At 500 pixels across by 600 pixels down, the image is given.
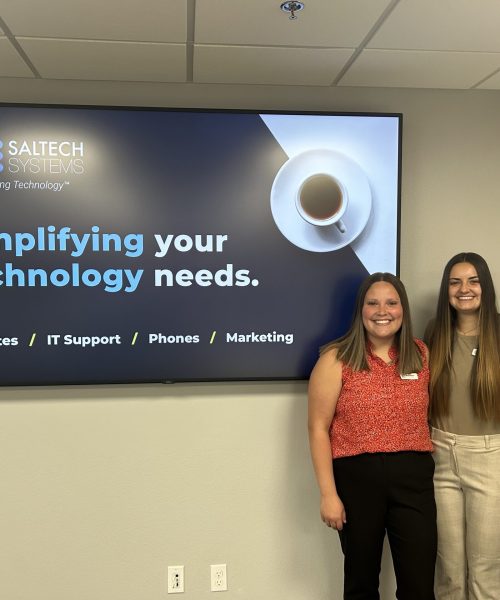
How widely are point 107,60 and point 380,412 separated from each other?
65.4 inches

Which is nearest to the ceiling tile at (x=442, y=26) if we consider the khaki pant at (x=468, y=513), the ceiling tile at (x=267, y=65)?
the ceiling tile at (x=267, y=65)

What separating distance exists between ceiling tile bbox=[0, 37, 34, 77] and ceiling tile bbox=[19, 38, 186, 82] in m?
0.05

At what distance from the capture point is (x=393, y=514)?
201 centimetres

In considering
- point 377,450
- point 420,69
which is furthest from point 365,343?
point 420,69

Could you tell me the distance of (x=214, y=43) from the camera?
1966mm

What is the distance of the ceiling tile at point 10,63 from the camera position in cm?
197

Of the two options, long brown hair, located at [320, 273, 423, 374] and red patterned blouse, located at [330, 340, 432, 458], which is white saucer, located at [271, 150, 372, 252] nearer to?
long brown hair, located at [320, 273, 423, 374]

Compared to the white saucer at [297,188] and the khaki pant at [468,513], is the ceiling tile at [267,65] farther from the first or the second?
the khaki pant at [468,513]

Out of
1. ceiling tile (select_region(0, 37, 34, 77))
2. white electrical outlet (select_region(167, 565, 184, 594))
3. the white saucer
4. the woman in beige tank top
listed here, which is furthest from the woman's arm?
ceiling tile (select_region(0, 37, 34, 77))

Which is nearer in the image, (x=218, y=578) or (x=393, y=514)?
(x=393, y=514)

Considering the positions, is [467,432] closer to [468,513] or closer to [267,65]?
[468,513]

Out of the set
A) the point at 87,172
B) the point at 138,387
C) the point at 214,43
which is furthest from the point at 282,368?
the point at 214,43

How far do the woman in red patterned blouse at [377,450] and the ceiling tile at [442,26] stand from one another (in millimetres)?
874

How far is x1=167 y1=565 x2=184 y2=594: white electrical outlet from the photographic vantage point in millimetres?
2395
